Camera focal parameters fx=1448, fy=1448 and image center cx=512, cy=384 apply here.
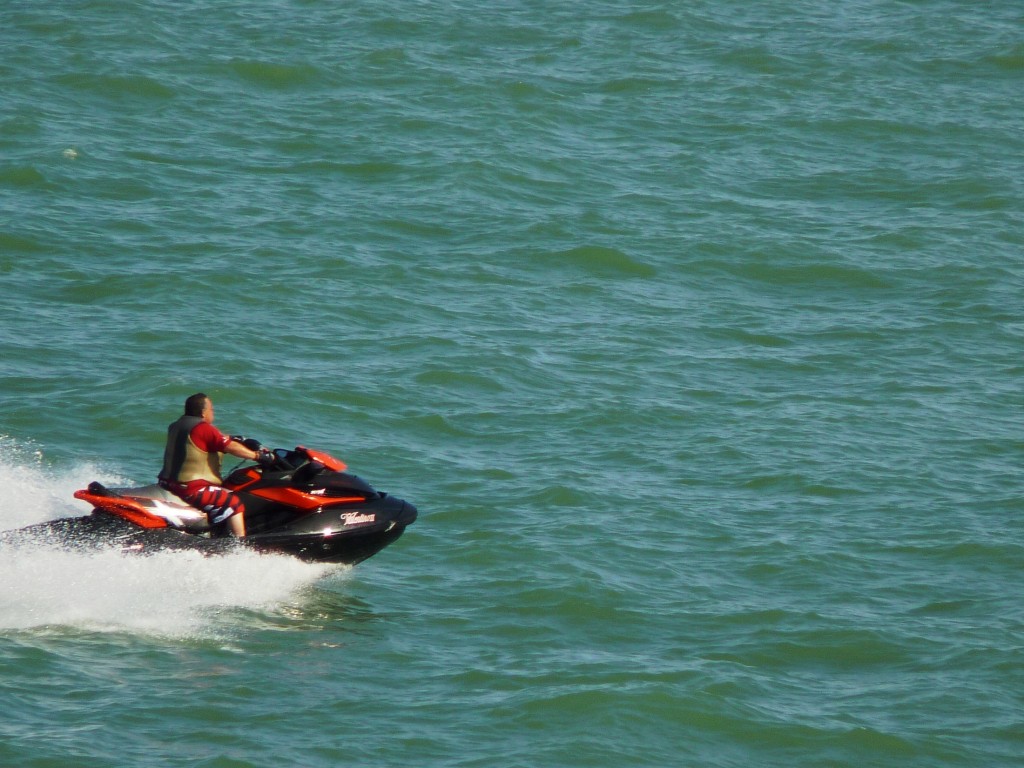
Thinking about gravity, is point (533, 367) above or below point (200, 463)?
below

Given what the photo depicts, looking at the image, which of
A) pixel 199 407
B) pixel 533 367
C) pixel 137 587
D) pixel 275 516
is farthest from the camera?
pixel 533 367

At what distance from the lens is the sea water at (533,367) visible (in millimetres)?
10594

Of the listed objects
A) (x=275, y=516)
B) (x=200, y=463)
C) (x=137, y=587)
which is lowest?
(x=137, y=587)

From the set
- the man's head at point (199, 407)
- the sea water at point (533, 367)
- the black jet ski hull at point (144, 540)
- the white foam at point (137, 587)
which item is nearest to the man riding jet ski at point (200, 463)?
the man's head at point (199, 407)

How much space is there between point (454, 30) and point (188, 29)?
226 inches

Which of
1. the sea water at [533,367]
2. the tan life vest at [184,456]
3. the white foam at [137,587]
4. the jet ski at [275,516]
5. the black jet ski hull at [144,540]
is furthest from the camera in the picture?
the tan life vest at [184,456]

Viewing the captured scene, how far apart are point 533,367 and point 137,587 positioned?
25.5ft

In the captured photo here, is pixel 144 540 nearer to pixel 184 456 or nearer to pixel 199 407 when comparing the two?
pixel 184 456

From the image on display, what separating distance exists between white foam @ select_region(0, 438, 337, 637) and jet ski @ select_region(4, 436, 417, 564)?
13 centimetres

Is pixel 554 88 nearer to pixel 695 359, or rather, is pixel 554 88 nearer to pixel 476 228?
pixel 476 228

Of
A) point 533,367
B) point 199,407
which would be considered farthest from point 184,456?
point 533,367

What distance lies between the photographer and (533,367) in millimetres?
18062

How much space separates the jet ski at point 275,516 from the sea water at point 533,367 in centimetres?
22

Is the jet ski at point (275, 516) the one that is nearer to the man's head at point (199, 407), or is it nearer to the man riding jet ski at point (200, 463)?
the man riding jet ski at point (200, 463)
